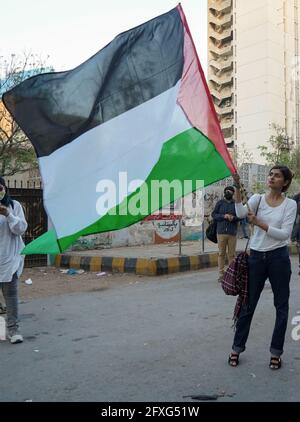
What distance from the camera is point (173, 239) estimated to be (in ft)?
54.4

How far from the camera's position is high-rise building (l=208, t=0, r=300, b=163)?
72.2 meters

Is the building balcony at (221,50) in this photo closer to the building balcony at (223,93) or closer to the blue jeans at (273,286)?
the building balcony at (223,93)

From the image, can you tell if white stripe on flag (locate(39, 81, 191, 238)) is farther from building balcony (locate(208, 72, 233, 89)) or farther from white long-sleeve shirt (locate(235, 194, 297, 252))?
building balcony (locate(208, 72, 233, 89))

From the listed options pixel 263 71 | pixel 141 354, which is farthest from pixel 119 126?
pixel 263 71

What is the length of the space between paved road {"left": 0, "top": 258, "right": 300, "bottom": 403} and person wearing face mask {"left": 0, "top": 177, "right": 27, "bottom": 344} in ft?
0.72

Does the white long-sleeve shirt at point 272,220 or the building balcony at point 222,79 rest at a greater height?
the building balcony at point 222,79

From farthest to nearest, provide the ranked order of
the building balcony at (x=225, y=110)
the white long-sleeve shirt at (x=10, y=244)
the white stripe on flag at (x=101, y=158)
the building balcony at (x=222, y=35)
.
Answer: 1. the building balcony at (x=222, y=35)
2. the building balcony at (x=225, y=110)
3. the white long-sleeve shirt at (x=10, y=244)
4. the white stripe on flag at (x=101, y=158)

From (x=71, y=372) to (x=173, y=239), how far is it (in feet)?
40.8

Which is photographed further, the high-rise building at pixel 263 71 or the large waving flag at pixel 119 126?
the high-rise building at pixel 263 71

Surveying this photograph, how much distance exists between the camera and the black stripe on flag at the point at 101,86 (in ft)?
15.8

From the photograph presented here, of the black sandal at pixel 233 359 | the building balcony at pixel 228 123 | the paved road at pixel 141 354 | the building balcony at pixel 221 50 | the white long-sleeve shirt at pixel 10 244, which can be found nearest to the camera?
the paved road at pixel 141 354

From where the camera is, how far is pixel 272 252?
14.1 feet

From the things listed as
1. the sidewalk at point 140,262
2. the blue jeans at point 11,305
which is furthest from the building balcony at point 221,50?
the blue jeans at point 11,305
